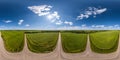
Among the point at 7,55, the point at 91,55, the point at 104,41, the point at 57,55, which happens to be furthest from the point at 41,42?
the point at 104,41

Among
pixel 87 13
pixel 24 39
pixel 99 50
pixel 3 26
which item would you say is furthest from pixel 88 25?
pixel 3 26

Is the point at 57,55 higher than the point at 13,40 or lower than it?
lower

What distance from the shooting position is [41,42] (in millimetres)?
5645

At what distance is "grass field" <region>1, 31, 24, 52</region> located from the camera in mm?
5652

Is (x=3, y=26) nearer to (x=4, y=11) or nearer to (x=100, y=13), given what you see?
(x=4, y=11)

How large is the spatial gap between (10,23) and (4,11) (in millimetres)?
312

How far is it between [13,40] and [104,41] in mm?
2104

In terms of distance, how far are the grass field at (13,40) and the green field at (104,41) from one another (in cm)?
165

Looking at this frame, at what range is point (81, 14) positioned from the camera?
18.6 ft

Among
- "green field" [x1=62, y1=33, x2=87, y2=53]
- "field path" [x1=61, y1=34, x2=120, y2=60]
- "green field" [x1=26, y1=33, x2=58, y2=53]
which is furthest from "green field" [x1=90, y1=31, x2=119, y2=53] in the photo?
"green field" [x1=26, y1=33, x2=58, y2=53]

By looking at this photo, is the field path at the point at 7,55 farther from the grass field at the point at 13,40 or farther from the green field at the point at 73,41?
the green field at the point at 73,41

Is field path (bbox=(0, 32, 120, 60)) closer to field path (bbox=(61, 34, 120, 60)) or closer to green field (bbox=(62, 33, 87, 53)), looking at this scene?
field path (bbox=(61, 34, 120, 60))

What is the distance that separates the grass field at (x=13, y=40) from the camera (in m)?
5.65

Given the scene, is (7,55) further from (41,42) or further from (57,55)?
(57,55)
